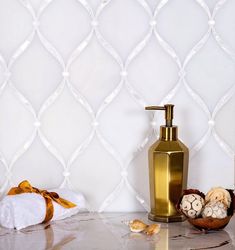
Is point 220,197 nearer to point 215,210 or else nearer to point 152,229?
point 215,210

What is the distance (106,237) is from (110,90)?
39 cm

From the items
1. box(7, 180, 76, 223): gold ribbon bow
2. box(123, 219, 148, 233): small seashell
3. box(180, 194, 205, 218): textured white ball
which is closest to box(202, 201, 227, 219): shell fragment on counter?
box(180, 194, 205, 218): textured white ball

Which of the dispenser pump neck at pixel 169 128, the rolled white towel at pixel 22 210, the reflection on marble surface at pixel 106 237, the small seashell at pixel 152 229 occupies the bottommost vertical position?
the reflection on marble surface at pixel 106 237

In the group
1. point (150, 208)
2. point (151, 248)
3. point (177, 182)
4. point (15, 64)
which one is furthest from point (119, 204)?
point (15, 64)

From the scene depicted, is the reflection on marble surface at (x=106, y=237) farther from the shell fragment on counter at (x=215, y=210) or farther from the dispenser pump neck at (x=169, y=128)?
the dispenser pump neck at (x=169, y=128)

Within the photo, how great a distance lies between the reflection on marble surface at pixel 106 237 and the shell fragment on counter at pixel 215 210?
44 mm

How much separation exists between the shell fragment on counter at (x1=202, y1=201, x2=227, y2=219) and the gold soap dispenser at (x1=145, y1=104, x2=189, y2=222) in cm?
10

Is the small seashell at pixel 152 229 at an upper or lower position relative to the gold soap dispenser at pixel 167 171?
lower

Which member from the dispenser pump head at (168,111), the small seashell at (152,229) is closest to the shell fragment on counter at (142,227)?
the small seashell at (152,229)

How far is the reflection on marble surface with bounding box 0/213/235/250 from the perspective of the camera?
3.51 ft

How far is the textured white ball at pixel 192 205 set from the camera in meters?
1.16

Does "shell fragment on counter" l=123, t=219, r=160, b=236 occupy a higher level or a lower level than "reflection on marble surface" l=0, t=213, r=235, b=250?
higher

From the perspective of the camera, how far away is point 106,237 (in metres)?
1.13

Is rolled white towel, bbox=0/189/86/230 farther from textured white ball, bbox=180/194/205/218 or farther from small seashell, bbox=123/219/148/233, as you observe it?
textured white ball, bbox=180/194/205/218
